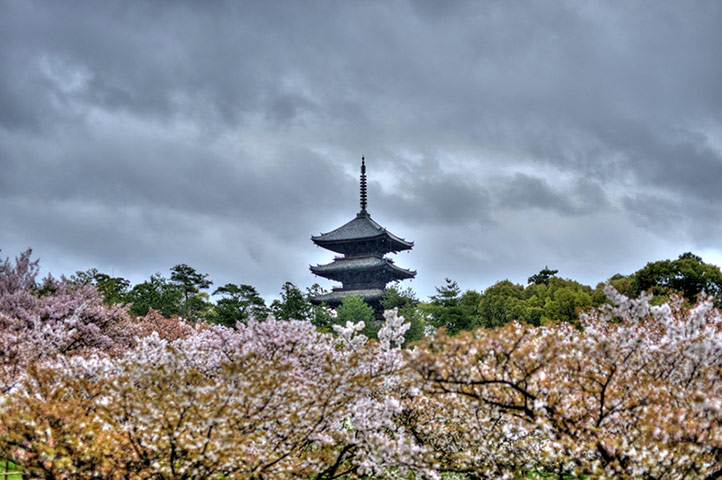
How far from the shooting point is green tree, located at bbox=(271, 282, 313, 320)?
2847 centimetres

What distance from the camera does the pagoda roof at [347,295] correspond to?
121ft

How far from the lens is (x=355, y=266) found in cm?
3806

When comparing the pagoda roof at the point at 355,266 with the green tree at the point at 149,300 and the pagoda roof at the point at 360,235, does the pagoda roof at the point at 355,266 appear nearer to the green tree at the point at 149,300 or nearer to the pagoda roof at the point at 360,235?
the pagoda roof at the point at 360,235

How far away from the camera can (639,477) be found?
17.2 ft

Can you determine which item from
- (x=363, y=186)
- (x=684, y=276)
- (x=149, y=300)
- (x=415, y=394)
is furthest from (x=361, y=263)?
(x=415, y=394)

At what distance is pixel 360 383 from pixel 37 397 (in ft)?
12.0

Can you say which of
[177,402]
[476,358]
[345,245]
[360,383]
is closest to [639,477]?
[476,358]

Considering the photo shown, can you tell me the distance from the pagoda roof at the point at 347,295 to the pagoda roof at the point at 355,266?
1520 mm

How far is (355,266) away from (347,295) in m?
2.27

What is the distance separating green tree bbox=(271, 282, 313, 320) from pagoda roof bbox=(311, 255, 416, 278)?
893 cm

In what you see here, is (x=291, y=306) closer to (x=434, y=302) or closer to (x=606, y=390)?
(x=434, y=302)

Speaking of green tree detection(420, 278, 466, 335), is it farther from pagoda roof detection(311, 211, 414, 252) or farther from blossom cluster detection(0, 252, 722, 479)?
blossom cluster detection(0, 252, 722, 479)

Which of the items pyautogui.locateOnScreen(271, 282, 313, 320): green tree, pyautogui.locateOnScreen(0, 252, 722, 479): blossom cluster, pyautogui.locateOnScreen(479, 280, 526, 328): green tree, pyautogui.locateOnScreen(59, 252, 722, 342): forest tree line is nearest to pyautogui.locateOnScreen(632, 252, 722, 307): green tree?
pyautogui.locateOnScreen(59, 252, 722, 342): forest tree line

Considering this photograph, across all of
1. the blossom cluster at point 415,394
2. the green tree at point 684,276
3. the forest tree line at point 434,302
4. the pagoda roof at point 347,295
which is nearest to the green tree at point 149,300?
the forest tree line at point 434,302
